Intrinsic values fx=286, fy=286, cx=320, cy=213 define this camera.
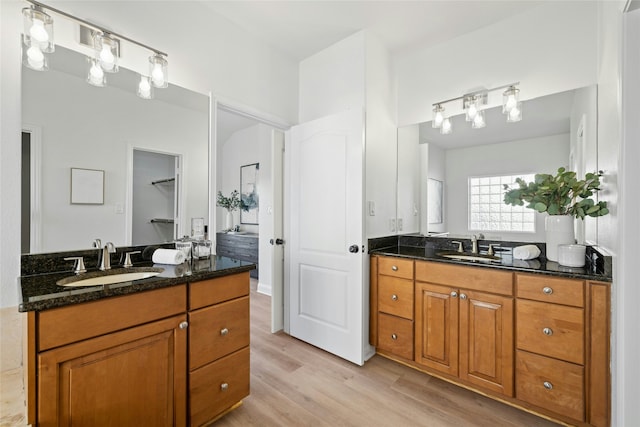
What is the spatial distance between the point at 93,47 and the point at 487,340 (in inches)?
112

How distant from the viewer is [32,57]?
1377mm

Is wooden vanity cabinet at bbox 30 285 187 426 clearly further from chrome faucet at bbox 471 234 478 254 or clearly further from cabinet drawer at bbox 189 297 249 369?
chrome faucet at bbox 471 234 478 254

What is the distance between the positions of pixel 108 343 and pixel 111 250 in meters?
0.64

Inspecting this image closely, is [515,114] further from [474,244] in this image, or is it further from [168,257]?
[168,257]

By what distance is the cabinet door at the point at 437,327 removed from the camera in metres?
1.92

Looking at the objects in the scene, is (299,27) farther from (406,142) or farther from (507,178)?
(507,178)

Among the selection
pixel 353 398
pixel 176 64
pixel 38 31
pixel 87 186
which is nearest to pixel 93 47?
pixel 38 31

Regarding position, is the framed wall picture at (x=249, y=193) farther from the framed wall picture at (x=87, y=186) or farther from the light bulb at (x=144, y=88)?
the framed wall picture at (x=87, y=186)

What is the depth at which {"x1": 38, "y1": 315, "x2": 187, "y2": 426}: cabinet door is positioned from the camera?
1033 millimetres

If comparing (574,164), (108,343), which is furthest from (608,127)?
(108,343)

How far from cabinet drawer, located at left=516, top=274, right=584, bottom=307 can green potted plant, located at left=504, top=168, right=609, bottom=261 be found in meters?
0.34

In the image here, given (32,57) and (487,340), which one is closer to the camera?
(32,57)

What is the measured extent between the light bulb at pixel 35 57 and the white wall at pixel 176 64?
0.05 metres

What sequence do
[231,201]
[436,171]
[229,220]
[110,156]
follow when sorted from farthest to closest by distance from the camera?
[229,220] < [231,201] < [436,171] < [110,156]
